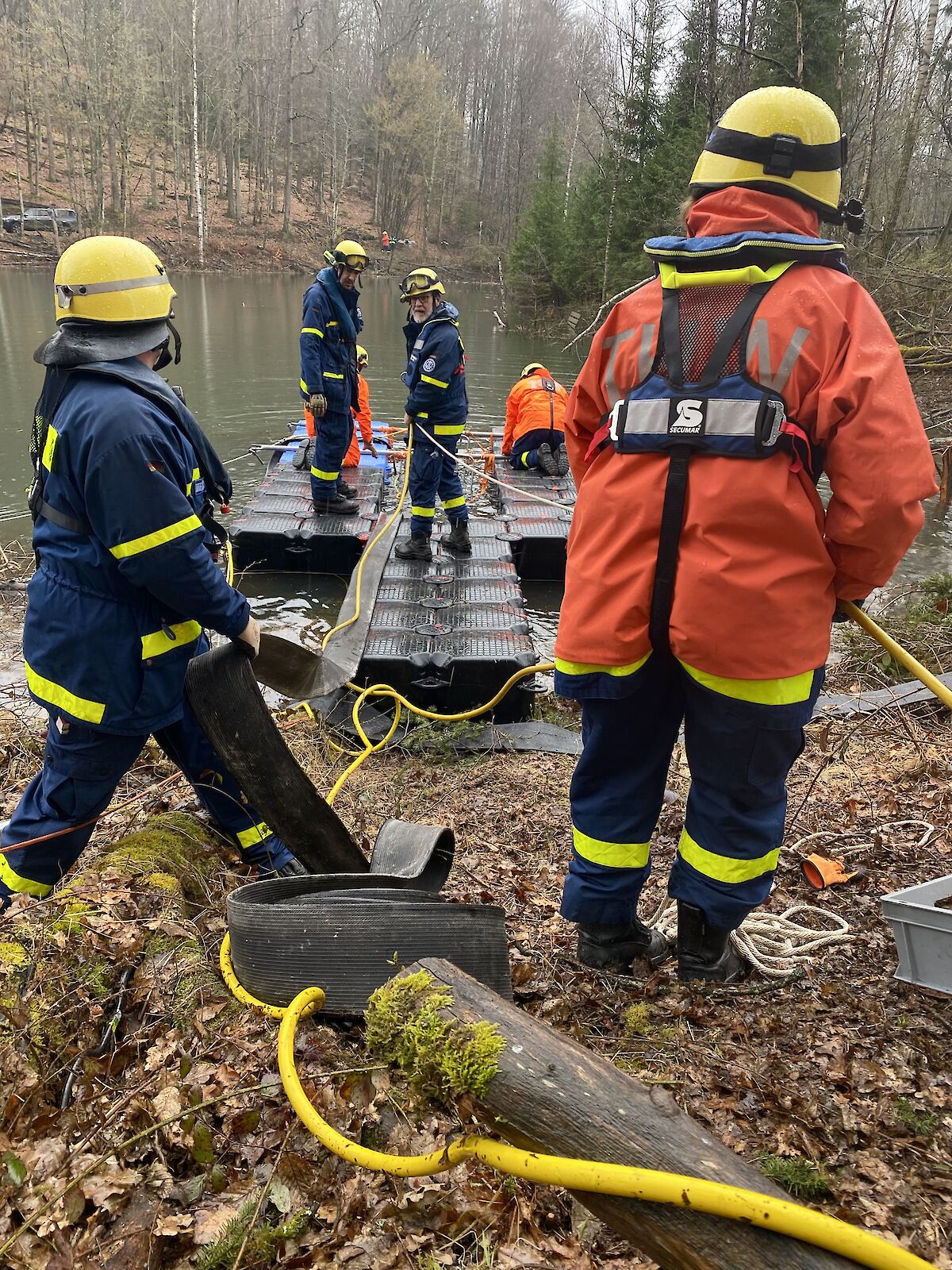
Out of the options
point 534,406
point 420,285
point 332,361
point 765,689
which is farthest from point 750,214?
point 534,406

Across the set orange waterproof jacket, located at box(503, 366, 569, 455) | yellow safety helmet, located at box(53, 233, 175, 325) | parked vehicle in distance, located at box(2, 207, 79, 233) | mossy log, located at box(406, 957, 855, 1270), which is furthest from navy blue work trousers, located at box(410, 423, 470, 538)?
parked vehicle in distance, located at box(2, 207, 79, 233)

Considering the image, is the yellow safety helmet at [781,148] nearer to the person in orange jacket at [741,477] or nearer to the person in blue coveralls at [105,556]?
the person in orange jacket at [741,477]

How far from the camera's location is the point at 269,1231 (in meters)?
1.68

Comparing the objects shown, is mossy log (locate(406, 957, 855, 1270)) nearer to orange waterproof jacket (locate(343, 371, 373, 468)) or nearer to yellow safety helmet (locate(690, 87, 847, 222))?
yellow safety helmet (locate(690, 87, 847, 222))

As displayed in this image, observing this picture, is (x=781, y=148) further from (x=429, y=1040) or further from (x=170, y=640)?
(x=170, y=640)

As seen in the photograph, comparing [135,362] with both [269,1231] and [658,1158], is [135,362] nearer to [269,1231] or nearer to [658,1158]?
[269,1231]

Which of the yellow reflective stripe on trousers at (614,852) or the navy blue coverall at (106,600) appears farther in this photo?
the navy blue coverall at (106,600)

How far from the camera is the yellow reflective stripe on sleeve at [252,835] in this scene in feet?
10.8

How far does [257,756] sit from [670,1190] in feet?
6.36

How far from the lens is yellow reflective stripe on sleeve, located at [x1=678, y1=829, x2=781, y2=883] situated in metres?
2.33

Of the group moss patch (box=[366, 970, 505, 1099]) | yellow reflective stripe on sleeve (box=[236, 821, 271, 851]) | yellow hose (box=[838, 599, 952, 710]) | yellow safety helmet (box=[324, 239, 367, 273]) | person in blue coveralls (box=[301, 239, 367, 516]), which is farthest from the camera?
person in blue coveralls (box=[301, 239, 367, 516])

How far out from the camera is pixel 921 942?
7.63ft

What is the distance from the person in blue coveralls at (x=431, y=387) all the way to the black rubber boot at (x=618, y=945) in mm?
5213

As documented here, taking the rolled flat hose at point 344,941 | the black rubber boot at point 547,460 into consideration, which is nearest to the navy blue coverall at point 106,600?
the rolled flat hose at point 344,941
